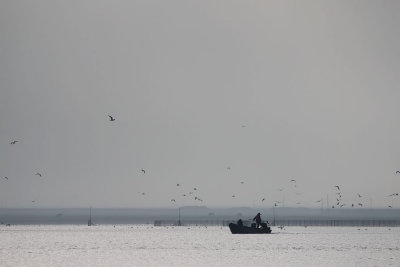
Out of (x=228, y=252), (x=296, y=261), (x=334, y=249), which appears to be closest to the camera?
(x=296, y=261)

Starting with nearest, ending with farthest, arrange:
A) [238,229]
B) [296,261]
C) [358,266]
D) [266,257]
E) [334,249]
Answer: [358,266]
[296,261]
[266,257]
[334,249]
[238,229]

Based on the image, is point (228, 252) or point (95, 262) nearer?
point (95, 262)

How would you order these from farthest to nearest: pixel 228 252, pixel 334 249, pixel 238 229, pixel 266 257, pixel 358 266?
pixel 238 229 → pixel 334 249 → pixel 228 252 → pixel 266 257 → pixel 358 266

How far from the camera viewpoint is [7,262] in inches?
4272

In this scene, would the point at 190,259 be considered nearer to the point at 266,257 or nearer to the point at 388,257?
the point at 266,257

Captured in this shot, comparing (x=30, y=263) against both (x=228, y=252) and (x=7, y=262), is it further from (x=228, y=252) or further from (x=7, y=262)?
(x=228, y=252)

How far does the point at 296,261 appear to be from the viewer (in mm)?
113500

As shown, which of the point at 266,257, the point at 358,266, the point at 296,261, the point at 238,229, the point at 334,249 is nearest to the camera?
the point at 358,266

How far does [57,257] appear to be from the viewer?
118 m

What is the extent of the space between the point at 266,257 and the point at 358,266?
17875 millimetres

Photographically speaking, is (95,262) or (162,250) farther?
(162,250)

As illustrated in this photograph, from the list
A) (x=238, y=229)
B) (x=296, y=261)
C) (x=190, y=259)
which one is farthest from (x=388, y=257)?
(x=238, y=229)

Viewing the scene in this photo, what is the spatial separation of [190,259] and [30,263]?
1997 cm

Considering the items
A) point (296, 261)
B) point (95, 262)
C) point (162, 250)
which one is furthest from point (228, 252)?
point (95, 262)
